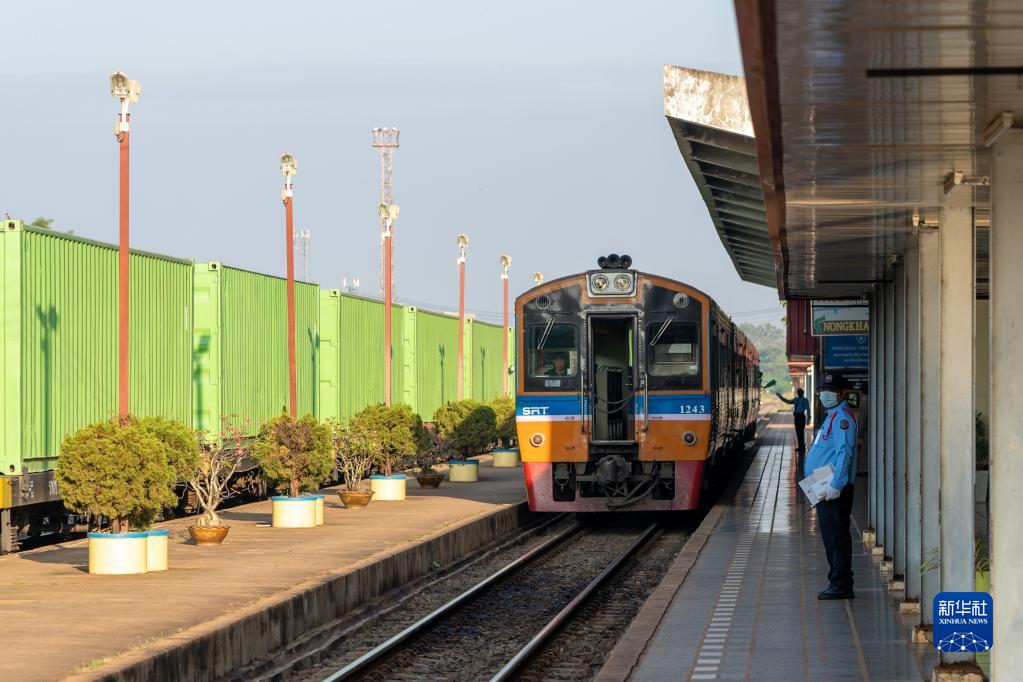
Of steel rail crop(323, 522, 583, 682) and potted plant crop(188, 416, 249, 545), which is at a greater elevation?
potted plant crop(188, 416, 249, 545)

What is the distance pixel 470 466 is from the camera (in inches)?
1128

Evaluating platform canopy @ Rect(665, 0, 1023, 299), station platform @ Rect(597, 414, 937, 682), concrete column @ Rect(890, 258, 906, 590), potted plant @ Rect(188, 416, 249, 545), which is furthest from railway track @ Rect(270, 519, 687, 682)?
platform canopy @ Rect(665, 0, 1023, 299)

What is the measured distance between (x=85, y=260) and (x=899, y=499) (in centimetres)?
983

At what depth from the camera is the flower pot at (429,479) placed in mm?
25938

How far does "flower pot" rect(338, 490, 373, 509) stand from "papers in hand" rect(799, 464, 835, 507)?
36.2 feet

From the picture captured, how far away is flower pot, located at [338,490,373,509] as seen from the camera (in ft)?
69.1

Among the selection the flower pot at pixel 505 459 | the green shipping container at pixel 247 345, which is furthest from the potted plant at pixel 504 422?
the green shipping container at pixel 247 345

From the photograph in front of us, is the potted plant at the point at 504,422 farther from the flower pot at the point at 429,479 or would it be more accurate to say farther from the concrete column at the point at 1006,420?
the concrete column at the point at 1006,420

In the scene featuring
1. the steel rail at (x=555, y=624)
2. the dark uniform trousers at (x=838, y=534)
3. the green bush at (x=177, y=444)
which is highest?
the green bush at (x=177, y=444)

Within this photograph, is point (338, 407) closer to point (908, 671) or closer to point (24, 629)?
point (24, 629)

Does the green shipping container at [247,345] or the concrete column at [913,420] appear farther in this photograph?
the green shipping container at [247,345]

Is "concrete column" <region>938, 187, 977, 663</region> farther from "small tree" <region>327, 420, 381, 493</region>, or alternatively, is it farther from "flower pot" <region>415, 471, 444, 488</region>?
"flower pot" <region>415, 471, 444, 488</region>

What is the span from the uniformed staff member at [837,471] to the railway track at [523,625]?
1.87 metres

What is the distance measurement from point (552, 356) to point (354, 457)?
4.44 metres
